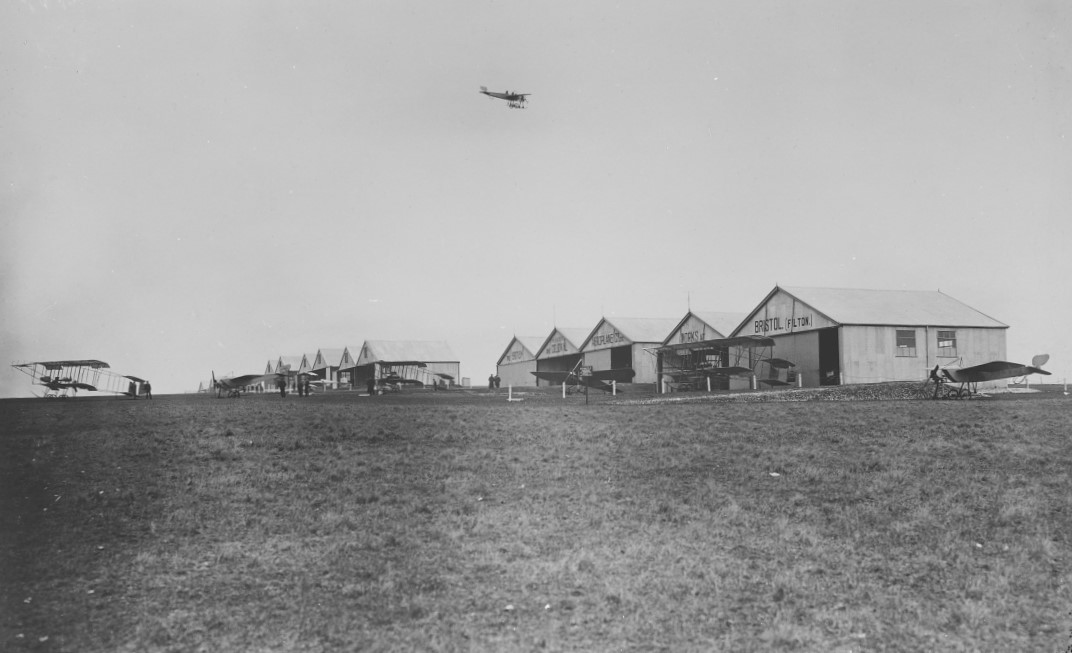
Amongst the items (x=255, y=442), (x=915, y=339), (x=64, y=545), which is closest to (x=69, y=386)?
(x=255, y=442)

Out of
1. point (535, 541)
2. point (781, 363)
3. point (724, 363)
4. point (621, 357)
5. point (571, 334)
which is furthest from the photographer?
point (571, 334)

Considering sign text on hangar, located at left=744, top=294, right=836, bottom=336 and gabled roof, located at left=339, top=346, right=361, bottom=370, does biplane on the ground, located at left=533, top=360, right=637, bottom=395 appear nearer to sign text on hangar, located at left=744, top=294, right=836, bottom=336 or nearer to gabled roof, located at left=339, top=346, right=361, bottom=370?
sign text on hangar, located at left=744, top=294, right=836, bottom=336

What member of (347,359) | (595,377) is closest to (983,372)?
(595,377)

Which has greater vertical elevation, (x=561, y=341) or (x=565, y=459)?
(x=561, y=341)

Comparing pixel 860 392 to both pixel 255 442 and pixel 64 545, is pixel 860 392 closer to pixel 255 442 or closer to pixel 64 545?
pixel 255 442

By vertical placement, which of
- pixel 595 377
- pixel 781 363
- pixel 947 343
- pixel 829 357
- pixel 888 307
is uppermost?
pixel 888 307

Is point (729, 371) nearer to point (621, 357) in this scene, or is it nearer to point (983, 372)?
point (983, 372)
